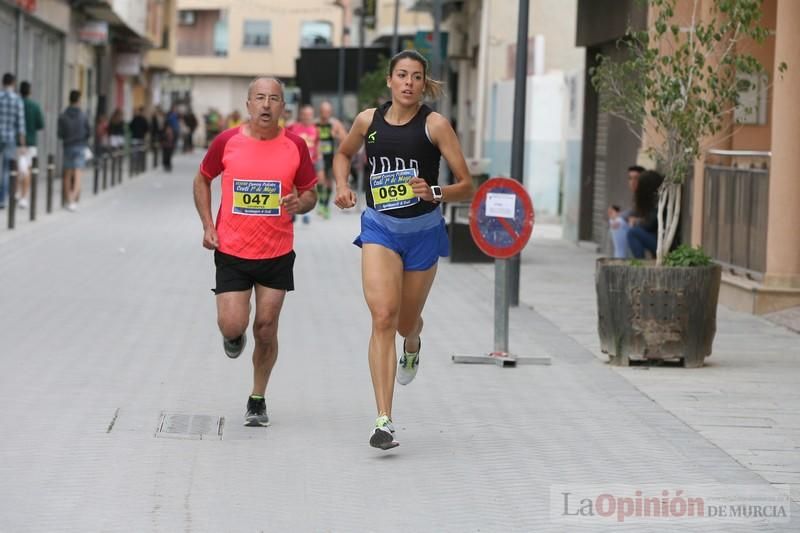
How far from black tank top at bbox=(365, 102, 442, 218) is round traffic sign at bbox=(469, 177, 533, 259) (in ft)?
10.8

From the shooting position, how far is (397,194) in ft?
27.8

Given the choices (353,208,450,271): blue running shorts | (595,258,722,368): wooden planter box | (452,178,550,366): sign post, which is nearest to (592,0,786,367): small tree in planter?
(595,258,722,368): wooden planter box

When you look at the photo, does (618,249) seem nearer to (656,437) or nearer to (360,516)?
(656,437)

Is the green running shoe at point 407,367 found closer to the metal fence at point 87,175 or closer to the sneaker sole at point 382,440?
the sneaker sole at point 382,440

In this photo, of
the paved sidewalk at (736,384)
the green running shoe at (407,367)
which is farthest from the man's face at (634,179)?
the green running shoe at (407,367)

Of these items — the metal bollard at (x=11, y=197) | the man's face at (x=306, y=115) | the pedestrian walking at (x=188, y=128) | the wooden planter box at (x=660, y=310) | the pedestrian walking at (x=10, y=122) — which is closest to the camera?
the wooden planter box at (x=660, y=310)

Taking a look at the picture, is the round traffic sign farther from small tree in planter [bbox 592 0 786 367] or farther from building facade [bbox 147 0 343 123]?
building facade [bbox 147 0 343 123]

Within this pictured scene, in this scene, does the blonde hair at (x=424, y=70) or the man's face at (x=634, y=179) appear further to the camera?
the man's face at (x=634, y=179)

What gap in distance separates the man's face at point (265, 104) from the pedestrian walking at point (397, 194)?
0.45 metres

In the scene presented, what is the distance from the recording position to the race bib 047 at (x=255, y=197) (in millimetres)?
8844

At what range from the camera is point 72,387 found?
33.1 ft

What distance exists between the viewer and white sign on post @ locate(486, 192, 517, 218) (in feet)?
38.9

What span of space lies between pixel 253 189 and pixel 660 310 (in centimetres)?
377

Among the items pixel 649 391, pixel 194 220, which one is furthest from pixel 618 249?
pixel 194 220
